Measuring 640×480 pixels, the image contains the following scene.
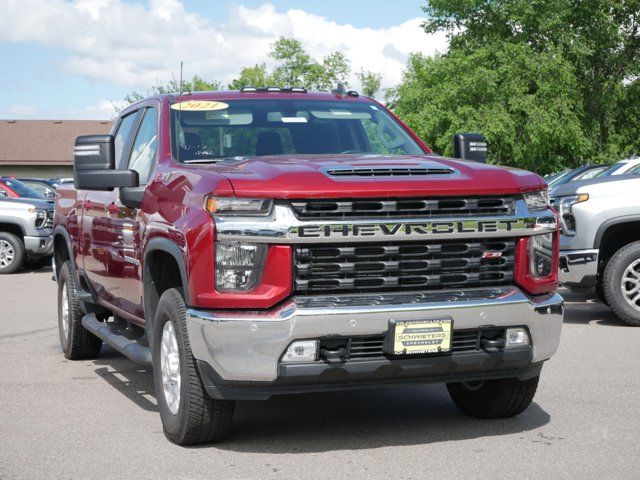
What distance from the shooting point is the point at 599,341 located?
396 inches

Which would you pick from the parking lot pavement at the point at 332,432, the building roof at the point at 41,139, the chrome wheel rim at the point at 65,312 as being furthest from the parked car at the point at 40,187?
the building roof at the point at 41,139

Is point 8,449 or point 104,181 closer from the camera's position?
point 8,449

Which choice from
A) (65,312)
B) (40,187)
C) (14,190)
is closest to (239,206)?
(65,312)

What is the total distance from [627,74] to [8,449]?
48.4 m

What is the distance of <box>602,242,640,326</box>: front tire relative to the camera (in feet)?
35.7

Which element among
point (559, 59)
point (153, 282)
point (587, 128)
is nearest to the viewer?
point (153, 282)

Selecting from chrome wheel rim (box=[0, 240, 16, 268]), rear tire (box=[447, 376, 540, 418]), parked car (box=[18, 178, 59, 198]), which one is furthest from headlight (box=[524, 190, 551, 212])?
parked car (box=[18, 178, 59, 198])

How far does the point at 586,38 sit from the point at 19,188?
34.6 metres

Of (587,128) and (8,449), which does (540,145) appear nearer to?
(587,128)

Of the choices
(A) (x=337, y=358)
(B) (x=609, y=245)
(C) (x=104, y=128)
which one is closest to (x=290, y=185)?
(A) (x=337, y=358)

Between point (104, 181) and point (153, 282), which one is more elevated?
point (104, 181)

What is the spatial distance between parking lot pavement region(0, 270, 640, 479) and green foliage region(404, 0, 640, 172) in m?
38.8

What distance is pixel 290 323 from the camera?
532cm

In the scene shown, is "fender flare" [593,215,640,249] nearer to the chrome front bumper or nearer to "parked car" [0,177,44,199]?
the chrome front bumper
